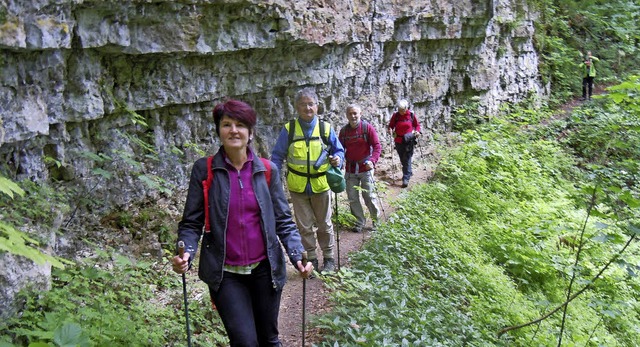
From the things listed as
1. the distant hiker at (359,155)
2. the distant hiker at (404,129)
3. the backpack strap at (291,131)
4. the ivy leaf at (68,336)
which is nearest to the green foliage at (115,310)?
the ivy leaf at (68,336)

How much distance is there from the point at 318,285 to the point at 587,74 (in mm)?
20640

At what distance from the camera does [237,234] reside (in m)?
3.49

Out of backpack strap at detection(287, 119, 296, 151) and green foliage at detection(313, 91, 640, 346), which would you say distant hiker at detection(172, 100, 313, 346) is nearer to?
green foliage at detection(313, 91, 640, 346)

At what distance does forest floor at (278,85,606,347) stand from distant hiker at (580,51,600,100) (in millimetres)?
10961

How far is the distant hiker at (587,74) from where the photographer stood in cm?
2238

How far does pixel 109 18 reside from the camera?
6145 millimetres

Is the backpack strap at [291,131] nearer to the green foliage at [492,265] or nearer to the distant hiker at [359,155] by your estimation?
the green foliage at [492,265]

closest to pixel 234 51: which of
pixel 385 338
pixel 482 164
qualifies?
pixel 385 338

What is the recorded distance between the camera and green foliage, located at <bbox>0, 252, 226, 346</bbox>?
13.9 ft

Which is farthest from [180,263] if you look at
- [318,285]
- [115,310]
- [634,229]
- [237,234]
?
[634,229]

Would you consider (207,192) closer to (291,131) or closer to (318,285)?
(291,131)

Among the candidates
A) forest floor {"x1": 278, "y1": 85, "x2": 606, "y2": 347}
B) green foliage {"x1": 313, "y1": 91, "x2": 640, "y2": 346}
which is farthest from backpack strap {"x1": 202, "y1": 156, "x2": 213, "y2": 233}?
forest floor {"x1": 278, "y1": 85, "x2": 606, "y2": 347}

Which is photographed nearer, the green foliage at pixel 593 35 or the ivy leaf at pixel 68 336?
the ivy leaf at pixel 68 336

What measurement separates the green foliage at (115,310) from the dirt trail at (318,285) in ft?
2.55
